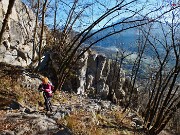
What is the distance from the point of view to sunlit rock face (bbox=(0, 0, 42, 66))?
66.2ft

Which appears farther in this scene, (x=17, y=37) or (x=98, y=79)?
(x=98, y=79)

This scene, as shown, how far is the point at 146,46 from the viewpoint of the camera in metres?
31.5

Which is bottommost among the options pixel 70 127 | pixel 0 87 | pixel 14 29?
pixel 70 127

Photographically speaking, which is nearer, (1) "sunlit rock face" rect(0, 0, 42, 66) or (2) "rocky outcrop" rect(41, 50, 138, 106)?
(1) "sunlit rock face" rect(0, 0, 42, 66)

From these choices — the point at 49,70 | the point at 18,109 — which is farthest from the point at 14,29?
the point at 18,109

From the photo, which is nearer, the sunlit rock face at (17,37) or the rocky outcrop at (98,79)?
the sunlit rock face at (17,37)

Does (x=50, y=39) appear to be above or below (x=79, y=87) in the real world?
above

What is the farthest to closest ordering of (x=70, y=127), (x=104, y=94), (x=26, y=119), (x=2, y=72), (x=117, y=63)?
(x=117, y=63), (x=104, y=94), (x=2, y=72), (x=70, y=127), (x=26, y=119)

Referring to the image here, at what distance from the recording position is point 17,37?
72.9ft

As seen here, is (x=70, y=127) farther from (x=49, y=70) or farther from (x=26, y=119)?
(x=49, y=70)

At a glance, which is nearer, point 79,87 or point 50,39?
point 50,39

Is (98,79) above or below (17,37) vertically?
below

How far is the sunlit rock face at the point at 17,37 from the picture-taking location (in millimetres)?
20188

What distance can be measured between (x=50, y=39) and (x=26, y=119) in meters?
19.8
